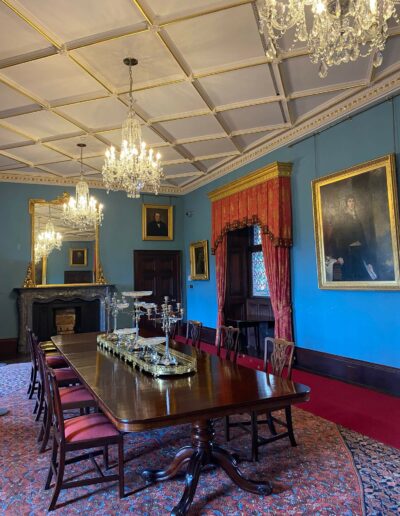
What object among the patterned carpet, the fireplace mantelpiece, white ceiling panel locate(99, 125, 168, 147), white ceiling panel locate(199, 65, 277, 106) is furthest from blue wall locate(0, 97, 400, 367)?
white ceiling panel locate(99, 125, 168, 147)

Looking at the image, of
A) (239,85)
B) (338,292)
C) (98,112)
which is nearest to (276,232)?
(338,292)

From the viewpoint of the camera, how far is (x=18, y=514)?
91.5 inches

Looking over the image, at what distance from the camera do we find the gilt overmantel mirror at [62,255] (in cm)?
823

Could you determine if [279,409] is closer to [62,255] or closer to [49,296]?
[49,296]

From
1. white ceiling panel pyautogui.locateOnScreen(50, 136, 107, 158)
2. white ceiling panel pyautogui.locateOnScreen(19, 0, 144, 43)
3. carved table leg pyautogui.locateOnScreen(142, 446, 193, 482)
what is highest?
white ceiling panel pyautogui.locateOnScreen(50, 136, 107, 158)

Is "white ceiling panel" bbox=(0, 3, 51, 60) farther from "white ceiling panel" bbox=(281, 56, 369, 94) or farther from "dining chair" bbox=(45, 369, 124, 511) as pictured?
"dining chair" bbox=(45, 369, 124, 511)

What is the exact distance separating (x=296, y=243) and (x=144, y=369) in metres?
3.90

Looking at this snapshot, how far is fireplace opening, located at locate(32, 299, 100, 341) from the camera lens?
823 cm

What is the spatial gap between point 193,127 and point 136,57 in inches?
78.4

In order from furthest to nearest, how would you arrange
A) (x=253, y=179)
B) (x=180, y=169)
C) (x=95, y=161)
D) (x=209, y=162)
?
(x=180, y=169) → (x=209, y=162) → (x=95, y=161) → (x=253, y=179)

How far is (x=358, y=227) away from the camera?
195 inches

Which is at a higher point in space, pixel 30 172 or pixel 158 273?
pixel 30 172

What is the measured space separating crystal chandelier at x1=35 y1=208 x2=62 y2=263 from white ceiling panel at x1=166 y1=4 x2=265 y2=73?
18.1ft

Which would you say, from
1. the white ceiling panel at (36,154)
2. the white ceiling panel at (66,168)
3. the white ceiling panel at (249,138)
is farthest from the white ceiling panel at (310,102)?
the white ceiling panel at (66,168)
